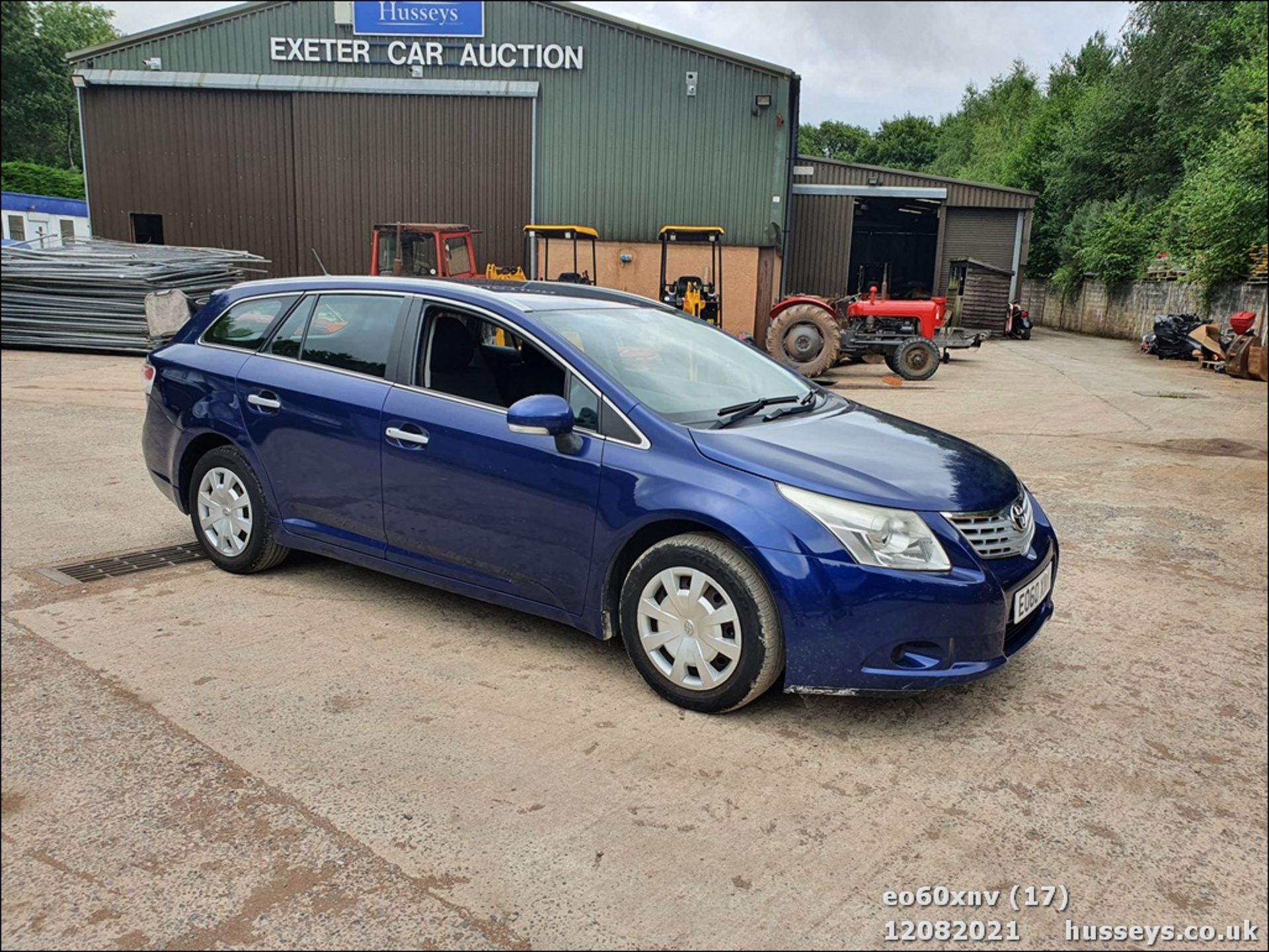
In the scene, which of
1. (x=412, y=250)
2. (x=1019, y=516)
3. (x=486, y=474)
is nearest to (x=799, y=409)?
(x=1019, y=516)

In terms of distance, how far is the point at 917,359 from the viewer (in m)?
16.9

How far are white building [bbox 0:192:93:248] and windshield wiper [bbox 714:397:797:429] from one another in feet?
120

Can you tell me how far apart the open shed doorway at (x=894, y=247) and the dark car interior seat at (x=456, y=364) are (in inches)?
1203

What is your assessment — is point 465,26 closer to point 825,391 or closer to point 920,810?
point 825,391

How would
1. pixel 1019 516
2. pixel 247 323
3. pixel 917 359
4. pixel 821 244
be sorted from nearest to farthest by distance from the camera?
A: pixel 1019 516 < pixel 247 323 < pixel 917 359 < pixel 821 244

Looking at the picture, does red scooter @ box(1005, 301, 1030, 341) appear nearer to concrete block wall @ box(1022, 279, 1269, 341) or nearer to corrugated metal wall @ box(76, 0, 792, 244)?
concrete block wall @ box(1022, 279, 1269, 341)

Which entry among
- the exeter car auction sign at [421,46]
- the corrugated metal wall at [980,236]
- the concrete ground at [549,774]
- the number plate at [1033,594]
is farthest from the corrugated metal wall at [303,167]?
the number plate at [1033,594]

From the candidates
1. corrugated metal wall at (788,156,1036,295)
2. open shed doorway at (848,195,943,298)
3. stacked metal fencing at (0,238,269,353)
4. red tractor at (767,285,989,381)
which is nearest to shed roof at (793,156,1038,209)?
corrugated metal wall at (788,156,1036,295)

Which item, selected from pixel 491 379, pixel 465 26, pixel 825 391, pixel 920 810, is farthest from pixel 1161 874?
pixel 465 26

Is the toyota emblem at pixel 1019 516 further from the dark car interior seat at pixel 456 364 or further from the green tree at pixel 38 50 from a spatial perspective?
the green tree at pixel 38 50

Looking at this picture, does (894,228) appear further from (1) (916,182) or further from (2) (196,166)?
(2) (196,166)

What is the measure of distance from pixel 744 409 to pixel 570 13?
19054mm

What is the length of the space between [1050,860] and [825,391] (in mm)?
2758

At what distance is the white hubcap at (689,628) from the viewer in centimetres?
355
